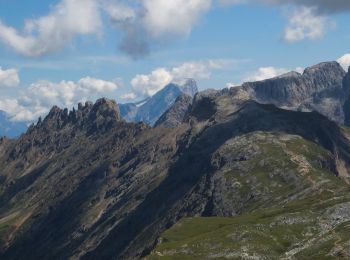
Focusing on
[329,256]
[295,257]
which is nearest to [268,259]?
[295,257]

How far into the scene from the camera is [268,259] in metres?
197

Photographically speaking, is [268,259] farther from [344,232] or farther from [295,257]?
[344,232]

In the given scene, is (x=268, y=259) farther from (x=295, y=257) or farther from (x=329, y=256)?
(x=329, y=256)

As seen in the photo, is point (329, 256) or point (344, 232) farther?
point (344, 232)

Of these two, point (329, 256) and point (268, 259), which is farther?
point (268, 259)

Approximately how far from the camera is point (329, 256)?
7141 inches

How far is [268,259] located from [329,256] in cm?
2259

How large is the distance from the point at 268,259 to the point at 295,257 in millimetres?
9048

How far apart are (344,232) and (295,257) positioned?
19.2 metres

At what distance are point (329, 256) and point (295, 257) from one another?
14082mm

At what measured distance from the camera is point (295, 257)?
19288 cm
